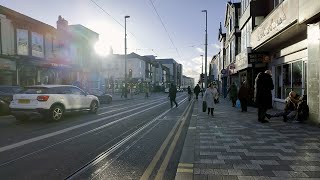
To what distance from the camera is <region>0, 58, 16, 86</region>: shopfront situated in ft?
75.6

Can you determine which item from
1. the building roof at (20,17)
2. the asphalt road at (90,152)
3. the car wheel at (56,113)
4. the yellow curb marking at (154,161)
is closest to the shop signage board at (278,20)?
the asphalt road at (90,152)

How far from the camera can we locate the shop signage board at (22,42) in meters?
25.2

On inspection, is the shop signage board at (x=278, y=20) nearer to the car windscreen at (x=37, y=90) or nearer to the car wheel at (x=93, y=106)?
the car wheel at (x=93, y=106)

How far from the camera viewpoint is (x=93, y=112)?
16062 millimetres

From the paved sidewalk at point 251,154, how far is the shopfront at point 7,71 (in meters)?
18.9

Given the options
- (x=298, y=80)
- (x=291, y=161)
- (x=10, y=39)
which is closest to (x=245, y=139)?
(x=291, y=161)

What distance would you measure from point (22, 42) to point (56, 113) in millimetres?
15944

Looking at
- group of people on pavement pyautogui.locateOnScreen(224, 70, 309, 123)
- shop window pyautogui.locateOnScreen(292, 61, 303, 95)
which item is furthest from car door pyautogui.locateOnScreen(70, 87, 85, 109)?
shop window pyautogui.locateOnScreen(292, 61, 303, 95)

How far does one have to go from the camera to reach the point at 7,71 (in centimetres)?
2364

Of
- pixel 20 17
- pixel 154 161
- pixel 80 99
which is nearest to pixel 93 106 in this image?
pixel 80 99

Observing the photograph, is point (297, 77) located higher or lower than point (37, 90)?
higher

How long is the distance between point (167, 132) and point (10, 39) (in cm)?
1962

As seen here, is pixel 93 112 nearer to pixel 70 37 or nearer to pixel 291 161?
pixel 291 161

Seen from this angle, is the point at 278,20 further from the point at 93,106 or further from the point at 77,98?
the point at 93,106
